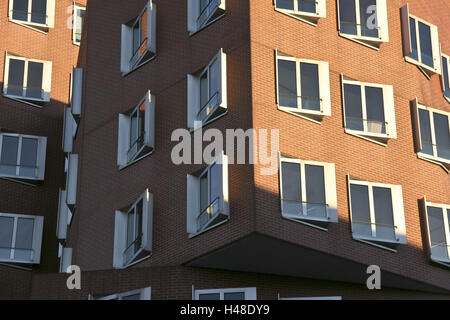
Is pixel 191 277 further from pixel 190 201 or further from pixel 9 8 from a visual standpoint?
pixel 9 8

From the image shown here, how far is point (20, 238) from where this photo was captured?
3506 centimetres

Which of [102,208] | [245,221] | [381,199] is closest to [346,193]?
[381,199]

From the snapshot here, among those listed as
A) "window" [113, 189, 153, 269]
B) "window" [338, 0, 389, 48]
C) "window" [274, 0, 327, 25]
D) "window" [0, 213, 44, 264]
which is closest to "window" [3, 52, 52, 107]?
"window" [0, 213, 44, 264]

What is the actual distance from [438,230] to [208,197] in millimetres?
7268

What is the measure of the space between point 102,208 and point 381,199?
359 inches

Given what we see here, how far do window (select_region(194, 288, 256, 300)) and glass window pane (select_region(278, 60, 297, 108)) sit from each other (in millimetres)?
5380

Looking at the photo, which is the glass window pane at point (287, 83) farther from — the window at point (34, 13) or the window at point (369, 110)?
the window at point (34, 13)

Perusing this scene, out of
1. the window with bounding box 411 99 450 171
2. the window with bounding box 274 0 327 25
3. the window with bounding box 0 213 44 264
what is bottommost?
the window with bounding box 0 213 44 264

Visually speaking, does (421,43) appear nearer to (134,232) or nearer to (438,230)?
(438,230)

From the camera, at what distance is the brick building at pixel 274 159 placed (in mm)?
24469

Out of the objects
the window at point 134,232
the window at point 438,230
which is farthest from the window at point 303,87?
the window at point 134,232

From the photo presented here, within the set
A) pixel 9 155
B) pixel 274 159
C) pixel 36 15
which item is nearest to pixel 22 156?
pixel 9 155

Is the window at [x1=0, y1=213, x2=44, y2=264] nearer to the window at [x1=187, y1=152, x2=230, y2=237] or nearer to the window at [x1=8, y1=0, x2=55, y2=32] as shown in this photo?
the window at [x1=8, y1=0, x2=55, y2=32]

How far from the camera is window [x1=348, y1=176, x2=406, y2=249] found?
25.3 meters
